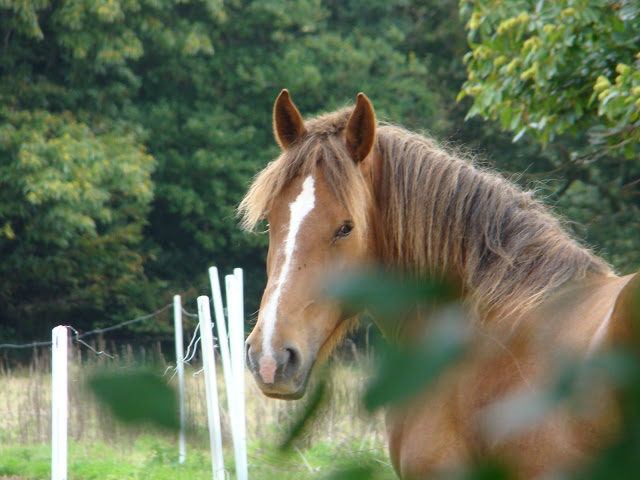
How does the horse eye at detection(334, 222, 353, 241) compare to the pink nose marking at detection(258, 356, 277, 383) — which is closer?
the pink nose marking at detection(258, 356, 277, 383)

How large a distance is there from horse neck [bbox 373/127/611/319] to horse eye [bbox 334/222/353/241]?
153 millimetres

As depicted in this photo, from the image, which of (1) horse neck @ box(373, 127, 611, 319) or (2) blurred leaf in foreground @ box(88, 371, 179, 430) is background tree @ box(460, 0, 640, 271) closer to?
(1) horse neck @ box(373, 127, 611, 319)

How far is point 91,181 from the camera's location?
12.2m

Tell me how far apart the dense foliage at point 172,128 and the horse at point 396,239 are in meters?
7.76

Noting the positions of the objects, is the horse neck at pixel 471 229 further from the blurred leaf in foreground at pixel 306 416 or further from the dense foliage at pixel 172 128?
the dense foliage at pixel 172 128

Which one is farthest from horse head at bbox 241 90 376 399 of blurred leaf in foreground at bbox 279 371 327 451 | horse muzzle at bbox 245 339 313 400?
blurred leaf in foreground at bbox 279 371 327 451

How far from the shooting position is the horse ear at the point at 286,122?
2418 mm

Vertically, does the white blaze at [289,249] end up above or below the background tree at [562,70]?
below

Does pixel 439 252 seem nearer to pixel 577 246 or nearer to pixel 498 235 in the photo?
pixel 498 235

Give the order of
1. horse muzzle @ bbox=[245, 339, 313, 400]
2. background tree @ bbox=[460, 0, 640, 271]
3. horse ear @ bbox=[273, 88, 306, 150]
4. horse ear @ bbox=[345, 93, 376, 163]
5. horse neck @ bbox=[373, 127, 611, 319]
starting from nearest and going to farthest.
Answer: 1. horse muzzle @ bbox=[245, 339, 313, 400]
2. horse neck @ bbox=[373, 127, 611, 319]
3. horse ear @ bbox=[345, 93, 376, 163]
4. horse ear @ bbox=[273, 88, 306, 150]
5. background tree @ bbox=[460, 0, 640, 271]

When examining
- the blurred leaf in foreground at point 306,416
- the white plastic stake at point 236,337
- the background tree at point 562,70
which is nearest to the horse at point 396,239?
the blurred leaf in foreground at point 306,416

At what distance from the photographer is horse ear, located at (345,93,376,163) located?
2307 mm

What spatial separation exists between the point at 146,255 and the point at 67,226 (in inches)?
136

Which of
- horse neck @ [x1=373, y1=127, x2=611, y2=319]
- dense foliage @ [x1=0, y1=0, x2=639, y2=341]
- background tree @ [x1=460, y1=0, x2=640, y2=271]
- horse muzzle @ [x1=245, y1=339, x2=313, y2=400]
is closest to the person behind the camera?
horse muzzle @ [x1=245, y1=339, x2=313, y2=400]
